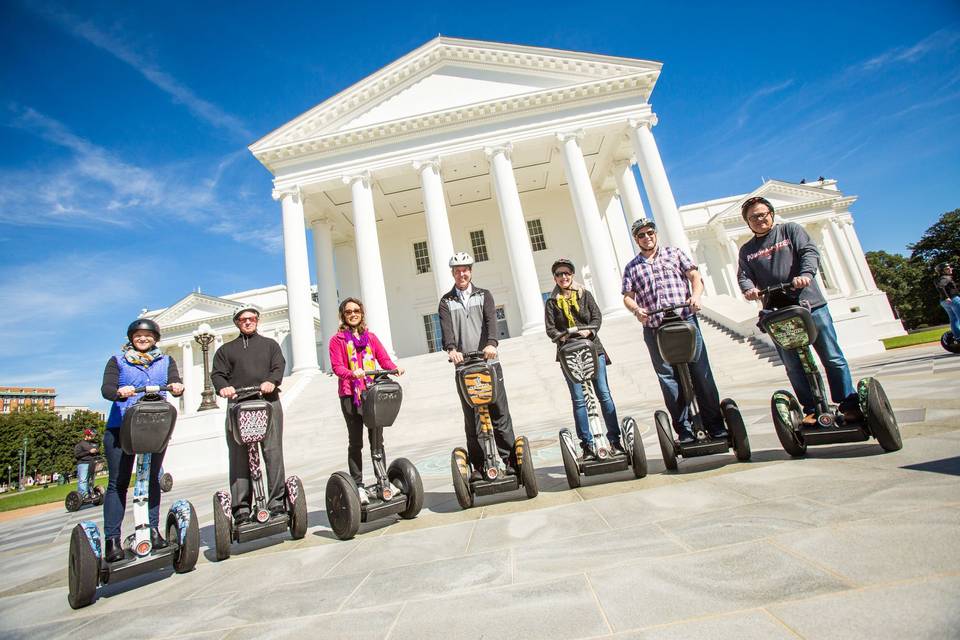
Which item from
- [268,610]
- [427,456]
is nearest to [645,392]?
[427,456]

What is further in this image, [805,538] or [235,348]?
[235,348]

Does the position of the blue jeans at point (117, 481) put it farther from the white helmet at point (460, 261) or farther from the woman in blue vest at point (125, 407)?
the white helmet at point (460, 261)

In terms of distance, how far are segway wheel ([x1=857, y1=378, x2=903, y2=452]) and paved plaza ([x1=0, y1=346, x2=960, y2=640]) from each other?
0.09m

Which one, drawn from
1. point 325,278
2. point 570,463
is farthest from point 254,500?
point 325,278

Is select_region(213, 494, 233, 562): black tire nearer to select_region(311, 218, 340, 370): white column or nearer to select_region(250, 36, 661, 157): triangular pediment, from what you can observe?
select_region(311, 218, 340, 370): white column

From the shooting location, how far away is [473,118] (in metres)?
20.2

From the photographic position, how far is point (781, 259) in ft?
12.3

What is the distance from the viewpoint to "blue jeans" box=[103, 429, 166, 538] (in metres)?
3.46

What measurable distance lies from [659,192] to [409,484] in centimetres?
1835

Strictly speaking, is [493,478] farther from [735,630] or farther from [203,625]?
[735,630]

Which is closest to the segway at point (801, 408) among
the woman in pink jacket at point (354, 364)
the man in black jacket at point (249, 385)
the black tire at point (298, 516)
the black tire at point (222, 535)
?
the woman in pink jacket at point (354, 364)

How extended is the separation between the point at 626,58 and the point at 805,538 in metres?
22.3

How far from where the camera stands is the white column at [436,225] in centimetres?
1844

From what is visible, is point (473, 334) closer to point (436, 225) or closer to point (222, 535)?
point (222, 535)
